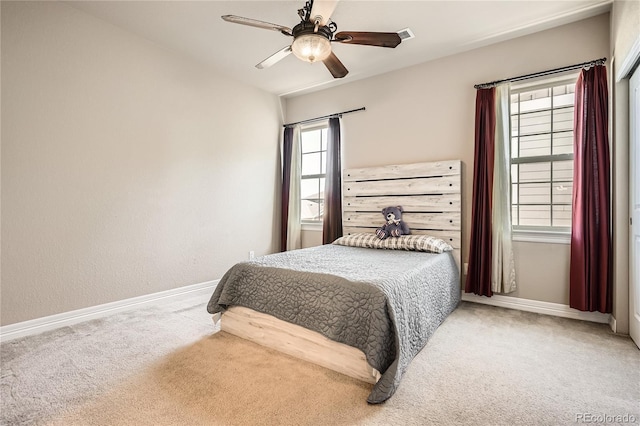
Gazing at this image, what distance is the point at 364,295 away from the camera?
1.79 m

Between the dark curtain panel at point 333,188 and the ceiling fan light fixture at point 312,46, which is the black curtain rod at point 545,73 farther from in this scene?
the ceiling fan light fixture at point 312,46

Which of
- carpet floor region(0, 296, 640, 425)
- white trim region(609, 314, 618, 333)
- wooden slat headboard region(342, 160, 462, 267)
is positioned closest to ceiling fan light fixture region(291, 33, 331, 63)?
wooden slat headboard region(342, 160, 462, 267)

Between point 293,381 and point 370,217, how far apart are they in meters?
2.41

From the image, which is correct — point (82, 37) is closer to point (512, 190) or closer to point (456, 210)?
point (456, 210)

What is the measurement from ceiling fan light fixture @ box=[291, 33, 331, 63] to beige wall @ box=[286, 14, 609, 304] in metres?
1.45

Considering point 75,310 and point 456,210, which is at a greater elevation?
point 456,210

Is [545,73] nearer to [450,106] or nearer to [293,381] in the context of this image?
[450,106]

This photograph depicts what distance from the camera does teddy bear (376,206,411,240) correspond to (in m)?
3.42

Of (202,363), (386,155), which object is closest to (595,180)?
(386,155)

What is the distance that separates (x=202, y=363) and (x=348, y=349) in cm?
94

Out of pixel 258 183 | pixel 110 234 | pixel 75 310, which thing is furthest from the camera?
pixel 258 183

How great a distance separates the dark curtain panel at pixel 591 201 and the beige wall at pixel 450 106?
194 millimetres

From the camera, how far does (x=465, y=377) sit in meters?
1.82

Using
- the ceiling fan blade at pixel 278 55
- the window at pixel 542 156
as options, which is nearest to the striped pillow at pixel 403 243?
the window at pixel 542 156
